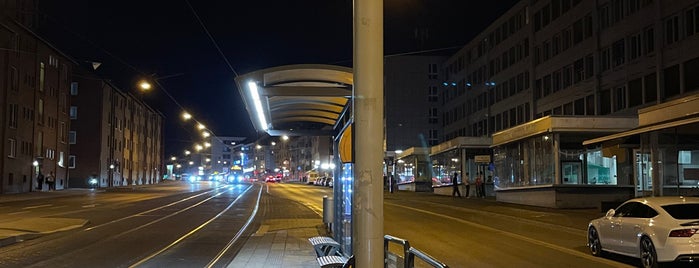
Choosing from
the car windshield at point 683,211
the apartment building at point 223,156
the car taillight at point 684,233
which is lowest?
the car taillight at point 684,233

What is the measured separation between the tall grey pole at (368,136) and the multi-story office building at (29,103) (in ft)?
136

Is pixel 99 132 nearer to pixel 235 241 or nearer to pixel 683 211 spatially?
pixel 235 241

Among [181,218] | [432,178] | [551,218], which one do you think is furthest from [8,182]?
[551,218]

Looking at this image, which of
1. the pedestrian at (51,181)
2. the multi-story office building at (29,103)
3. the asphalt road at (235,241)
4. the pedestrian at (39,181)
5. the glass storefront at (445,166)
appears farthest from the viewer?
the pedestrian at (51,181)

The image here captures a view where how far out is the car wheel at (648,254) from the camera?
11.9 m

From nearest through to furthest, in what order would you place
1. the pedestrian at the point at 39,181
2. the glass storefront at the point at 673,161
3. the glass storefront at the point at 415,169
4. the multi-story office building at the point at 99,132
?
the glass storefront at the point at 673,161
the pedestrian at the point at 39,181
the glass storefront at the point at 415,169
the multi-story office building at the point at 99,132

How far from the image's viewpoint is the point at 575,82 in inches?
1839

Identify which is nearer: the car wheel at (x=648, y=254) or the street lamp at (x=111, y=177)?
the car wheel at (x=648, y=254)

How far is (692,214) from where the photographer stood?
12133 mm

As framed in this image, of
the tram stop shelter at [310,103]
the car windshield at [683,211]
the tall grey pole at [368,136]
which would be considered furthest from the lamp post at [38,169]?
the tall grey pole at [368,136]

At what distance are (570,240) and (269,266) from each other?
9.46 meters

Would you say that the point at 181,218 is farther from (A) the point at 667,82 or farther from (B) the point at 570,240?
(A) the point at 667,82

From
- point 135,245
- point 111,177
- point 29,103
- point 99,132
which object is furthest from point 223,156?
point 135,245

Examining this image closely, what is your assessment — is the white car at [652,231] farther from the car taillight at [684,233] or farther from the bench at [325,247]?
the bench at [325,247]
